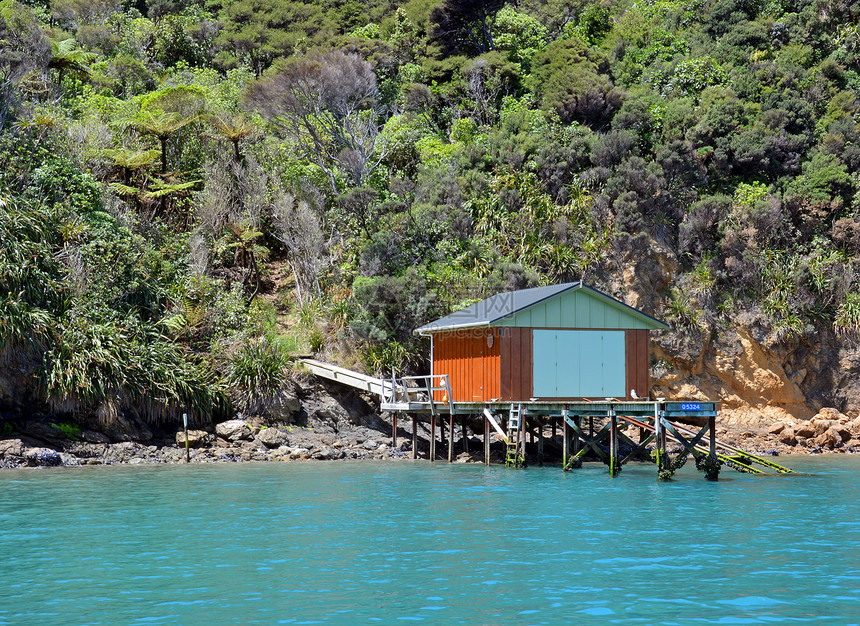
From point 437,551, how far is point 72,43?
145 feet

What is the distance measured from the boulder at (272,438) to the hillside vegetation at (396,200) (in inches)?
57.2

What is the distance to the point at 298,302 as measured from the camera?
38.6 metres

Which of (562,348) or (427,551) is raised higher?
(562,348)

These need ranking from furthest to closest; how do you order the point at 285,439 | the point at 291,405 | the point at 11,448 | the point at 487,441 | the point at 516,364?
the point at 291,405, the point at 285,439, the point at 487,441, the point at 516,364, the point at 11,448

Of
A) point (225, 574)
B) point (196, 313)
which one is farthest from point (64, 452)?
point (225, 574)

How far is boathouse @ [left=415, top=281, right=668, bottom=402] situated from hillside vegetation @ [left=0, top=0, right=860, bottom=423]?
7.43 meters

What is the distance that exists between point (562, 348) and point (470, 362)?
10.3 feet

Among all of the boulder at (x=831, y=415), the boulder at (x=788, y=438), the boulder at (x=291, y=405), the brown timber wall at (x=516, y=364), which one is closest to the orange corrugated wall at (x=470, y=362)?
the brown timber wall at (x=516, y=364)

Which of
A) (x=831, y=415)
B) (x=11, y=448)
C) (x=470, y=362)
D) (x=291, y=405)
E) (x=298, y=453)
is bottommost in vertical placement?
(x=298, y=453)

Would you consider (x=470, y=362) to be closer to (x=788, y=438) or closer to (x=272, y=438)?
(x=272, y=438)

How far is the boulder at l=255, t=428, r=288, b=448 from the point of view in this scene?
29.3 m

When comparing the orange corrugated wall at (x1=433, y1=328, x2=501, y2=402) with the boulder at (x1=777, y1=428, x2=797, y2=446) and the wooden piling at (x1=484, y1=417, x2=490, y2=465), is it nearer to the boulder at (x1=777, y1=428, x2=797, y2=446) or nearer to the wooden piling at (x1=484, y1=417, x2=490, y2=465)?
the wooden piling at (x1=484, y1=417, x2=490, y2=465)

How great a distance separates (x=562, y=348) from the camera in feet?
87.0

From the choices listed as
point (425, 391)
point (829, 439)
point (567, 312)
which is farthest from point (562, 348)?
point (829, 439)
